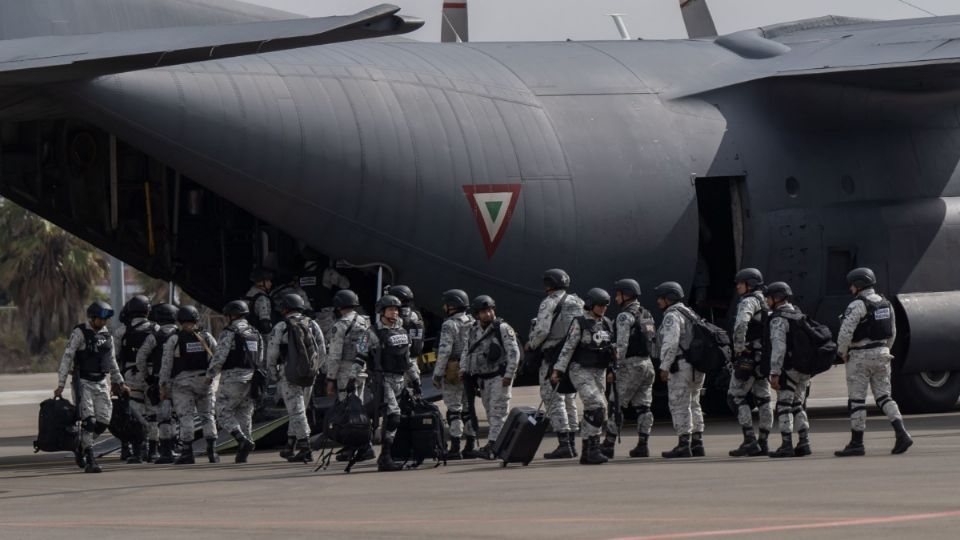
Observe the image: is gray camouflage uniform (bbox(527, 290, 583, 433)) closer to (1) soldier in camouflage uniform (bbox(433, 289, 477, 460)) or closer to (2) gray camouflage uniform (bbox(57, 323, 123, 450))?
(1) soldier in camouflage uniform (bbox(433, 289, 477, 460))

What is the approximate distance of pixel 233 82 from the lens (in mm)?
18875

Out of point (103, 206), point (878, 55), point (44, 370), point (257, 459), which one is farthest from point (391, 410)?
point (44, 370)

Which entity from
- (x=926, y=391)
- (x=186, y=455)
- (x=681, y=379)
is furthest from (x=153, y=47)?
(x=926, y=391)

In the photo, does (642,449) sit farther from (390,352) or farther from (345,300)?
(345,300)

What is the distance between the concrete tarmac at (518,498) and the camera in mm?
11227

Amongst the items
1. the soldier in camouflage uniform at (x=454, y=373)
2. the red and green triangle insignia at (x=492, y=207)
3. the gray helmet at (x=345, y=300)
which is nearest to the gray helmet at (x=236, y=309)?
the gray helmet at (x=345, y=300)

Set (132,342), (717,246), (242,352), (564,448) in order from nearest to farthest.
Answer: (564,448) < (242,352) < (132,342) < (717,246)

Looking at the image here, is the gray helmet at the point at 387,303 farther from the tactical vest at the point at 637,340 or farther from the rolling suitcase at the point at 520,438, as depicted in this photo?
the tactical vest at the point at 637,340

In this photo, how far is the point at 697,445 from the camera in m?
17.6

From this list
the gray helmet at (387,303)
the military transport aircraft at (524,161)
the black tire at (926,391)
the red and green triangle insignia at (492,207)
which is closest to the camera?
the gray helmet at (387,303)

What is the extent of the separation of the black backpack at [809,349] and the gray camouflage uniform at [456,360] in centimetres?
367

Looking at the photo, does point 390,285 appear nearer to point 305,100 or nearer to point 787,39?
point 305,100

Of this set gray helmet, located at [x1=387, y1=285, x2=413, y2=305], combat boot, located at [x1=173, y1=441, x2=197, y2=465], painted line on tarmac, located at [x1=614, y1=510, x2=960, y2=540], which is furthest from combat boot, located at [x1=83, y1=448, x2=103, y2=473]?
painted line on tarmac, located at [x1=614, y1=510, x2=960, y2=540]

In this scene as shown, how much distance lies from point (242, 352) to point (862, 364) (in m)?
6.62
